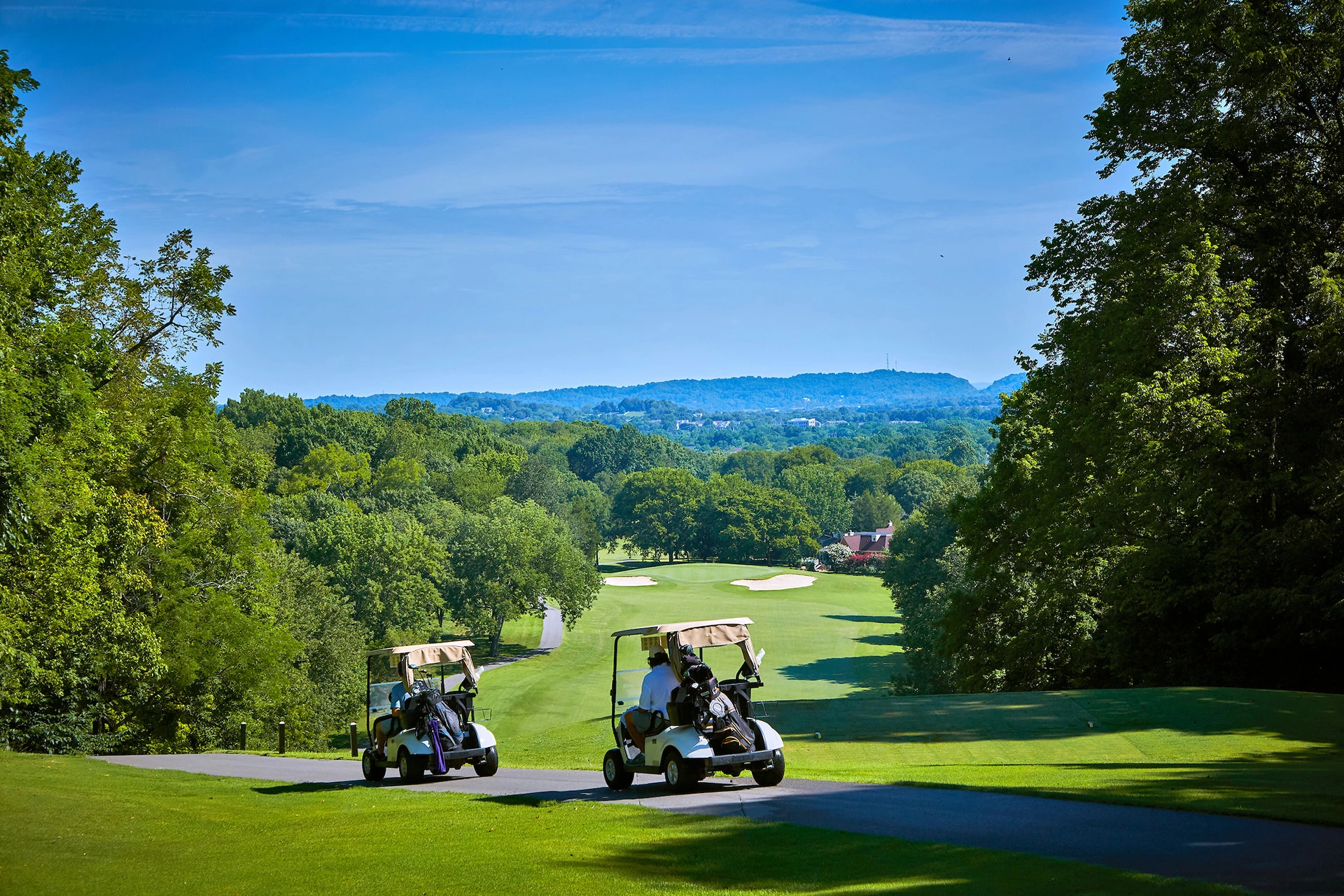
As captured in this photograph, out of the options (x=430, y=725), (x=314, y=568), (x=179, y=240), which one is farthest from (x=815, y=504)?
(x=430, y=725)

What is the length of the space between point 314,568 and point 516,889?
4916 centimetres

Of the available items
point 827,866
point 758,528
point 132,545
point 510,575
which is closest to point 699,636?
point 827,866

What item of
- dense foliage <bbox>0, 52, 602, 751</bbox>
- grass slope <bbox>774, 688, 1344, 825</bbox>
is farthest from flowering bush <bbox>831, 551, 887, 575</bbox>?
grass slope <bbox>774, 688, 1344, 825</bbox>

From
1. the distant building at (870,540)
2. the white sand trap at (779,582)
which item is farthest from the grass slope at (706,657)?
the distant building at (870,540)

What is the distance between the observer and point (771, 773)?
49.5ft

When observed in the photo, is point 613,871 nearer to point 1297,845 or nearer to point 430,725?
point 1297,845

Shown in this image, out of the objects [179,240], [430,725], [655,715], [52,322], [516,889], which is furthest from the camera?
[179,240]

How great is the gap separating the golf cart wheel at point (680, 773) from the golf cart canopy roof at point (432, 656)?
4.83m

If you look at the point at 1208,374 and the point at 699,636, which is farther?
the point at 1208,374

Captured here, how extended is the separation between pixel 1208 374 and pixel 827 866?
19.5m

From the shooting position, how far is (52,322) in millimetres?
26141

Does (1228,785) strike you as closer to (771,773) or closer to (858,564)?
(771,773)

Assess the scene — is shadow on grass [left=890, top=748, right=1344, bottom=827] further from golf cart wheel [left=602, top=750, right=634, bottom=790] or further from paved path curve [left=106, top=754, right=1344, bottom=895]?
golf cart wheel [left=602, top=750, right=634, bottom=790]

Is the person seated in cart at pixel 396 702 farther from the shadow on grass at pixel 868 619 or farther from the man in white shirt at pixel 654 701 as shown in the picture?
the shadow on grass at pixel 868 619
